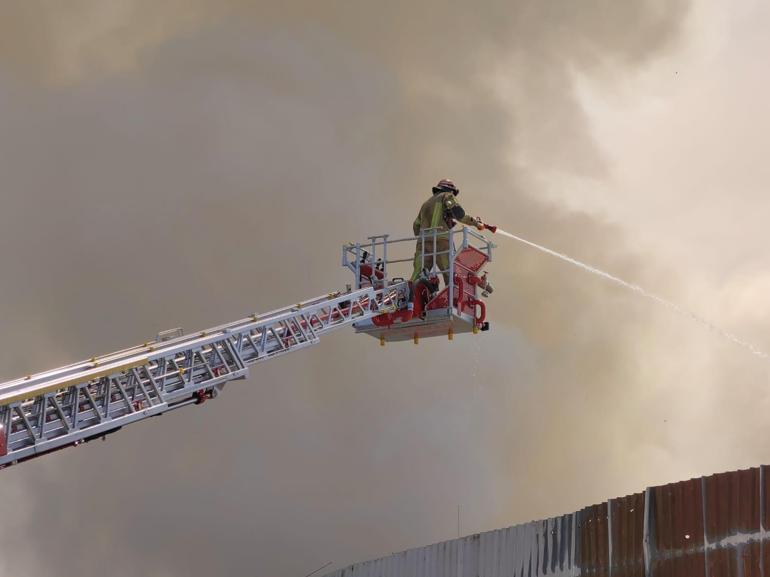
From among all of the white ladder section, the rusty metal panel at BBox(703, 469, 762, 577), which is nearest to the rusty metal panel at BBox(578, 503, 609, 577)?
the rusty metal panel at BBox(703, 469, 762, 577)

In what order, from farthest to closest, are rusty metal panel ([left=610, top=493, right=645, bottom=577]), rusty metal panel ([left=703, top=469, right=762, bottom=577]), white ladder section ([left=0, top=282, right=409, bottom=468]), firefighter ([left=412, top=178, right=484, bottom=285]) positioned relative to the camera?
firefighter ([left=412, top=178, right=484, bottom=285])
rusty metal panel ([left=610, top=493, right=645, bottom=577])
white ladder section ([left=0, top=282, right=409, bottom=468])
rusty metal panel ([left=703, top=469, right=762, bottom=577])

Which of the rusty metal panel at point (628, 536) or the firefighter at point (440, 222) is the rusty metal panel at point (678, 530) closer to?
the rusty metal panel at point (628, 536)

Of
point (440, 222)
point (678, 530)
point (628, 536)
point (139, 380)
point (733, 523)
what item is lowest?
point (733, 523)

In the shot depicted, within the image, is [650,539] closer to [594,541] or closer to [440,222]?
[594,541]

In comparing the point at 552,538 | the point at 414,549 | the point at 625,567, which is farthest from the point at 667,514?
the point at 414,549

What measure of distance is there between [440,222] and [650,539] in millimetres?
9933

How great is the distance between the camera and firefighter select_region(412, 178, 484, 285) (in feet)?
91.9

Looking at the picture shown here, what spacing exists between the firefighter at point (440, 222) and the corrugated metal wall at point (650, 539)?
623 centimetres

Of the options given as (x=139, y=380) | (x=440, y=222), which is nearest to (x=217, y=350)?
(x=139, y=380)

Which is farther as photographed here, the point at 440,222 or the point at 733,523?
the point at 440,222

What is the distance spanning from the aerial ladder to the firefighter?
0.38 ft

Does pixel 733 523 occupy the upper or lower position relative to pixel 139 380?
lower

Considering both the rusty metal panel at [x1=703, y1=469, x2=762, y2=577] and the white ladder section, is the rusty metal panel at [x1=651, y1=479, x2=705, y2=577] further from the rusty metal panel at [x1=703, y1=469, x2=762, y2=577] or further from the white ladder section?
the white ladder section

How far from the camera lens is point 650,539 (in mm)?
20469
